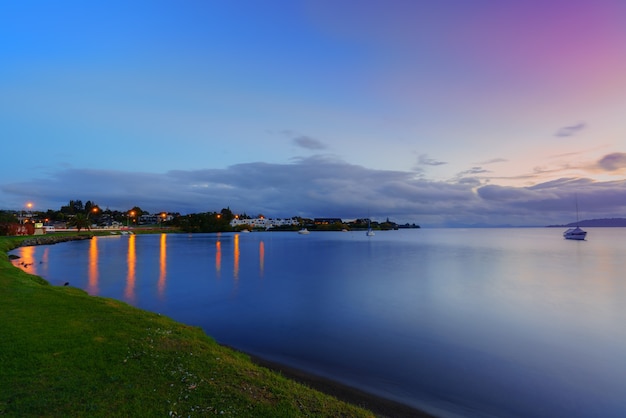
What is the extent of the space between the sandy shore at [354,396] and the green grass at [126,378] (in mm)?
1812

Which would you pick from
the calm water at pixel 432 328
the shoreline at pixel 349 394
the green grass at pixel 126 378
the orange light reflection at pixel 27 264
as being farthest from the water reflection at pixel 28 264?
the shoreline at pixel 349 394

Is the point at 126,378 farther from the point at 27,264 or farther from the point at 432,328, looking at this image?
the point at 27,264

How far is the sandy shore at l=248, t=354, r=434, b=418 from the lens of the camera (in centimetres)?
870

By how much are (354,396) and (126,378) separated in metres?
6.04

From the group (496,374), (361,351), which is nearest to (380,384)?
(361,351)

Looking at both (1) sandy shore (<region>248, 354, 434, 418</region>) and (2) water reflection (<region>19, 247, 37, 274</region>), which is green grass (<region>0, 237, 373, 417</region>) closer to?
(1) sandy shore (<region>248, 354, 434, 418</region>)

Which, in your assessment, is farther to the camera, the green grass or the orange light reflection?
the orange light reflection

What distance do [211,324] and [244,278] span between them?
16.9 m

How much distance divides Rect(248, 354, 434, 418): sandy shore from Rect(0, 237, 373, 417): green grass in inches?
71.3

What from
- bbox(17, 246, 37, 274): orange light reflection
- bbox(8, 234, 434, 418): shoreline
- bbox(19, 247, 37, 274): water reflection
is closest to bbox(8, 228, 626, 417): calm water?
bbox(8, 234, 434, 418): shoreline

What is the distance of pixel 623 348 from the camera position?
14.8m

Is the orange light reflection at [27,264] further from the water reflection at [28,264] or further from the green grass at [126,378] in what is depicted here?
the green grass at [126,378]

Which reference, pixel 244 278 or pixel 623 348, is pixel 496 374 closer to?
pixel 623 348

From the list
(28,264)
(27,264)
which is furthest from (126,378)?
(28,264)
